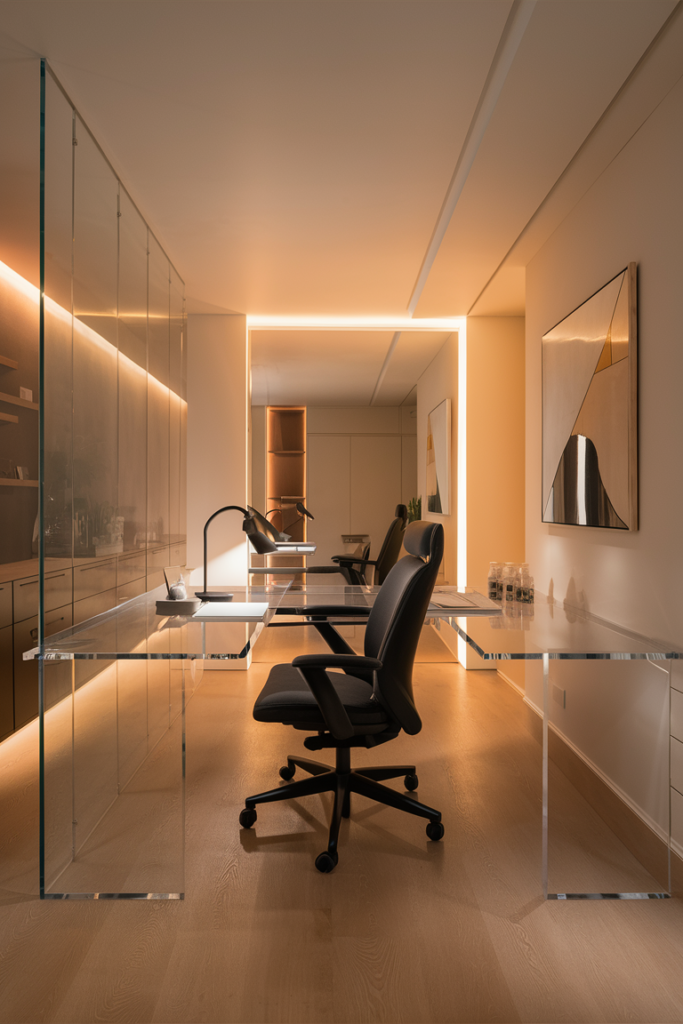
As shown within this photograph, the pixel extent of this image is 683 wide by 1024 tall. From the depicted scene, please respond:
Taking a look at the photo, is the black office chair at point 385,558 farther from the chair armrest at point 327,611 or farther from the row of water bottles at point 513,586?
the chair armrest at point 327,611

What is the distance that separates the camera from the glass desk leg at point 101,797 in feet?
7.18

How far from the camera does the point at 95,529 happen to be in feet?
9.07

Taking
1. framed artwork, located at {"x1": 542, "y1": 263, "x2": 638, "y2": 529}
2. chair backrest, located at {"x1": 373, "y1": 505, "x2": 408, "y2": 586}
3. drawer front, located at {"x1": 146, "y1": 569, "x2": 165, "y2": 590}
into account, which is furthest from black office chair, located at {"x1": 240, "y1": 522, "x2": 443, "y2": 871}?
chair backrest, located at {"x1": 373, "y1": 505, "x2": 408, "y2": 586}

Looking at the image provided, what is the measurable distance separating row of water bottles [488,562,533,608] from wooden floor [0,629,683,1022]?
0.85 metres

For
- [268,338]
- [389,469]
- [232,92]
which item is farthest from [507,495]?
[389,469]

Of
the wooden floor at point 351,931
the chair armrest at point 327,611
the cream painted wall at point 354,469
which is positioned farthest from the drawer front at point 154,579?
the cream painted wall at point 354,469

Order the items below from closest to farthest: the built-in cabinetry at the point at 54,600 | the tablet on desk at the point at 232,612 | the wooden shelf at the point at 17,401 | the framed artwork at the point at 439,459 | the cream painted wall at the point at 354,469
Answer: the built-in cabinetry at the point at 54,600, the tablet on desk at the point at 232,612, the wooden shelf at the point at 17,401, the framed artwork at the point at 439,459, the cream painted wall at the point at 354,469

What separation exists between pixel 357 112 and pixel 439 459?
3.93 meters

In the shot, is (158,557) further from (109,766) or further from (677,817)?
(677,817)

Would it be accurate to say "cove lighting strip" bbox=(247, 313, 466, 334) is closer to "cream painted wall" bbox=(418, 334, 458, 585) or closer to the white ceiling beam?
"cream painted wall" bbox=(418, 334, 458, 585)

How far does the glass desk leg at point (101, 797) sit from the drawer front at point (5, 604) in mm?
901

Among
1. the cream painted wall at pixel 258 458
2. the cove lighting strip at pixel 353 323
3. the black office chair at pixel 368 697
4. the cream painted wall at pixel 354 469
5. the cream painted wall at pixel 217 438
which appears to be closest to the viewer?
the black office chair at pixel 368 697

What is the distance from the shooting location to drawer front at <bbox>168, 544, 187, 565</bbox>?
438cm

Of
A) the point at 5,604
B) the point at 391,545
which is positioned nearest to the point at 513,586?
the point at 391,545
